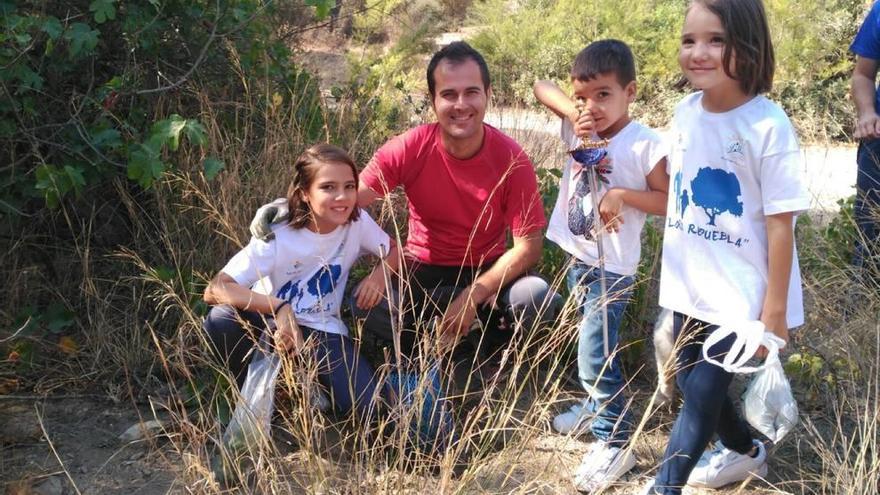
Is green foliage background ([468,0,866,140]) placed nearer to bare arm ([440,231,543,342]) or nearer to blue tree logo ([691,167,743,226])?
bare arm ([440,231,543,342])

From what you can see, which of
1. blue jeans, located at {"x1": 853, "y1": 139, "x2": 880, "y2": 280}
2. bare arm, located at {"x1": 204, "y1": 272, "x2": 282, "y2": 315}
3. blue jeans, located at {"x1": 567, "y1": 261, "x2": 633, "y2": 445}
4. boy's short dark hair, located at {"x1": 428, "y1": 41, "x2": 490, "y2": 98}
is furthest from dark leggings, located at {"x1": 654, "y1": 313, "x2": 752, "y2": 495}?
blue jeans, located at {"x1": 853, "y1": 139, "x2": 880, "y2": 280}

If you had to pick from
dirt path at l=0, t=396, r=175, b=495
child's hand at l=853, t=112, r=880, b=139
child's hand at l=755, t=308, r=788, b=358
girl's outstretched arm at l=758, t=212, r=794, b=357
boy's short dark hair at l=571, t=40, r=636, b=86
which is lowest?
dirt path at l=0, t=396, r=175, b=495

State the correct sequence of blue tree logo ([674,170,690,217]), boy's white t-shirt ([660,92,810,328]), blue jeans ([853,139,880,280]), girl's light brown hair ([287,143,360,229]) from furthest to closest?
blue jeans ([853,139,880,280]) < girl's light brown hair ([287,143,360,229]) < blue tree logo ([674,170,690,217]) < boy's white t-shirt ([660,92,810,328])

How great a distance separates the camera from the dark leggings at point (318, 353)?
2857mm

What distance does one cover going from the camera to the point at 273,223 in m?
2.94

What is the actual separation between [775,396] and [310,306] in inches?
58.3

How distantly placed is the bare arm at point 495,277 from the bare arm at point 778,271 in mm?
918

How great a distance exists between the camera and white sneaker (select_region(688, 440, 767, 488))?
2.74 metres

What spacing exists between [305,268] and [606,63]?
120cm

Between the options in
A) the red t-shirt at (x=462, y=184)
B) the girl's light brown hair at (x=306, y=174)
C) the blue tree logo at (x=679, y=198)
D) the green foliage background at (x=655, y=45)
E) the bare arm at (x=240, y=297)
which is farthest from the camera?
the green foliage background at (x=655, y=45)

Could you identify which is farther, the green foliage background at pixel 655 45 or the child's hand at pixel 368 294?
the green foliage background at pixel 655 45

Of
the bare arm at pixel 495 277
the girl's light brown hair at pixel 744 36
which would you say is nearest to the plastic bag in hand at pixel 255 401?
the bare arm at pixel 495 277

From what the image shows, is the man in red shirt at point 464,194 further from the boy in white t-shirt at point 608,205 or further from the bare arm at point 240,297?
the bare arm at point 240,297

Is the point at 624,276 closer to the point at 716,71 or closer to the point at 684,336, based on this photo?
the point at 684,336
